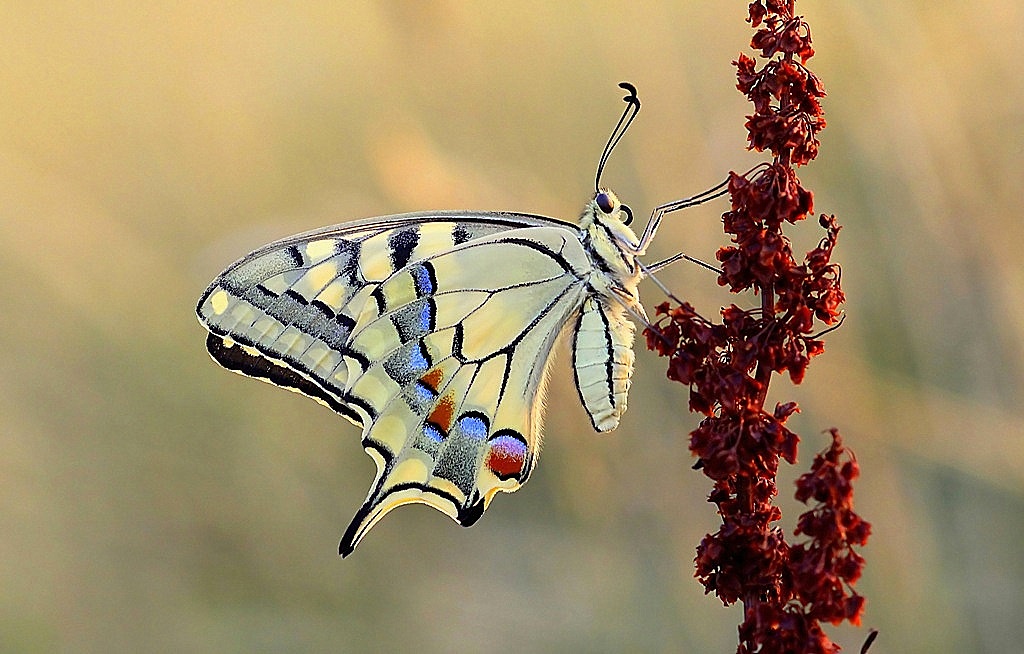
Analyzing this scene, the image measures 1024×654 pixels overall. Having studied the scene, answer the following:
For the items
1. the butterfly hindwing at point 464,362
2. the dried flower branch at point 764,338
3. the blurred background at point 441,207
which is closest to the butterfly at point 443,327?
the butterfly hindwing at point 464,362

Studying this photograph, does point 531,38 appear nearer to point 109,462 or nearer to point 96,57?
point 96,57

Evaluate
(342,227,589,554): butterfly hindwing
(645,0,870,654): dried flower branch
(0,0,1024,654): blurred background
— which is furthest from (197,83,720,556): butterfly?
(0,0,1024,654): blurred background

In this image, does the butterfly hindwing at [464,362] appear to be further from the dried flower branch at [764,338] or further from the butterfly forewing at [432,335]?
the dried flower branch at [764,338]

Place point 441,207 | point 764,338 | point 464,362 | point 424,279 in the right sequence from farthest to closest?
point 441,207
point 464,362
point 424,279
point 764,338

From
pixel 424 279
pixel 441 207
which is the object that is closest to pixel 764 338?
pixel 424 279

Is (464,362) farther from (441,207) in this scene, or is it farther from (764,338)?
(764,338)

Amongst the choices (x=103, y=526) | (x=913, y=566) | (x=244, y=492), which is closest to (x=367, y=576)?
(x=244, y=492)
